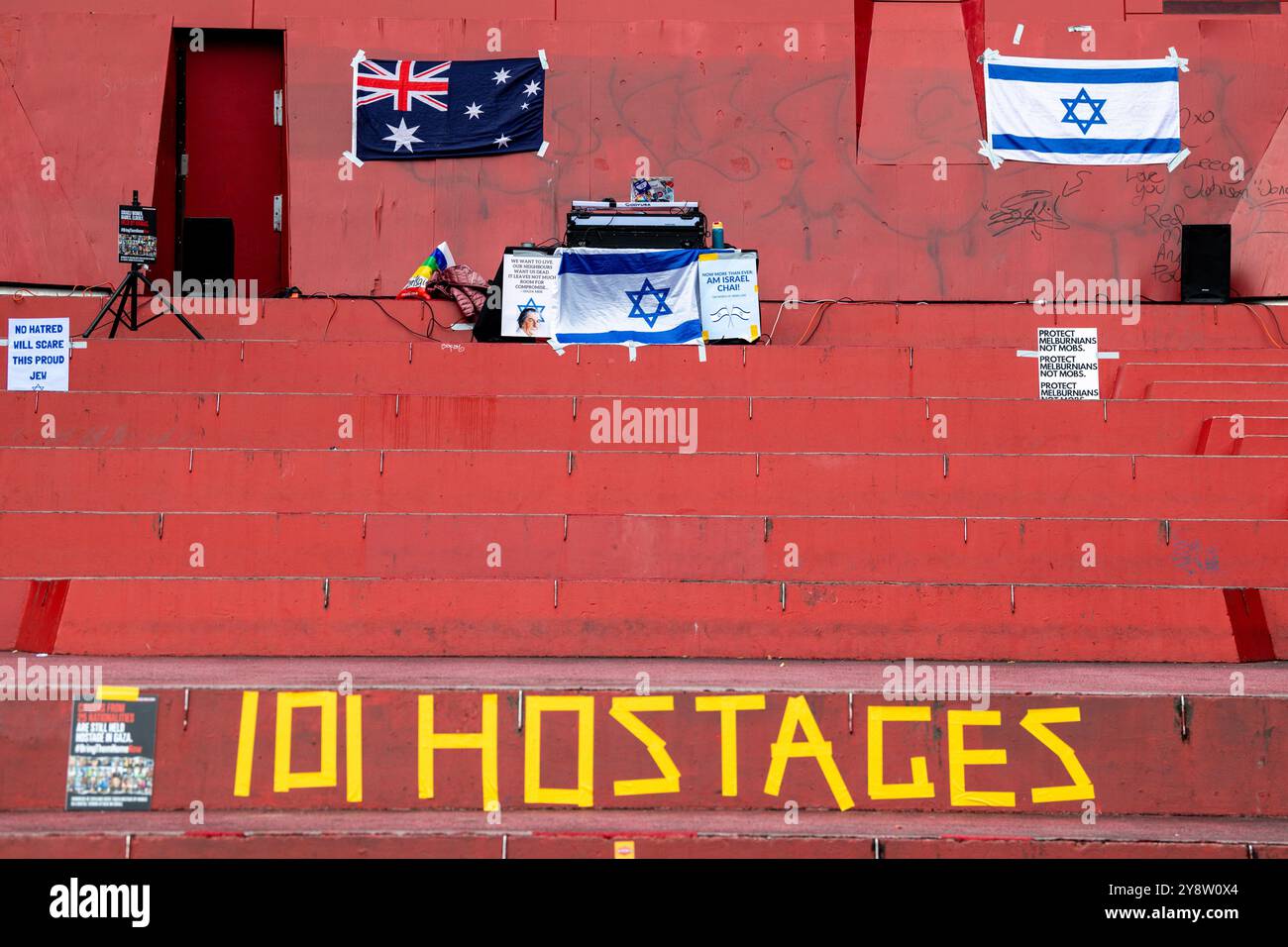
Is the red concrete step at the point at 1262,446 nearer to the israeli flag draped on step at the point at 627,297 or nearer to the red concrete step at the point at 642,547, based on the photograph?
the red concrete step at the point at 642,547

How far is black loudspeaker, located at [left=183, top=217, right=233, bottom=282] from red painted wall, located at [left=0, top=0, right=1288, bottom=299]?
2.38 ft

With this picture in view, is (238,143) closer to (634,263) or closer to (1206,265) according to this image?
(634,263)

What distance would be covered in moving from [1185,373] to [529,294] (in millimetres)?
4804

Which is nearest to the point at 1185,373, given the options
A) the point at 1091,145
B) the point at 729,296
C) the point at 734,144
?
the point at 729,296

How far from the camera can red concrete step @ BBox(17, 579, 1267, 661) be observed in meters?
6.95

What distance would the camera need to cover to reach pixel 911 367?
975cm

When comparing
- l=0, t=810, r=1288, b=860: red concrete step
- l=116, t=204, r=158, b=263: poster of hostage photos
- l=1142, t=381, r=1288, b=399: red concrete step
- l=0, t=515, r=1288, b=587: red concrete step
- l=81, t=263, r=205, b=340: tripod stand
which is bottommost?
l=0, t=810, r=1288, b=860: red concrete step

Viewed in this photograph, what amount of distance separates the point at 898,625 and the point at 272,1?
9574 mm

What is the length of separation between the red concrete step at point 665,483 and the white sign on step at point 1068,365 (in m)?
1.77

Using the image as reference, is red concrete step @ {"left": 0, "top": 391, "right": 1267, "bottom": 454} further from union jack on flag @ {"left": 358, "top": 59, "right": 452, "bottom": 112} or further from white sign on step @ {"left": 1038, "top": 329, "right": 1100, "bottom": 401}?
union jack on flag @ {"left": 358, "top": 59, "right": 452, "bottom": 112}

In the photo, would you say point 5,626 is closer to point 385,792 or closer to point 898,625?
point 385,792

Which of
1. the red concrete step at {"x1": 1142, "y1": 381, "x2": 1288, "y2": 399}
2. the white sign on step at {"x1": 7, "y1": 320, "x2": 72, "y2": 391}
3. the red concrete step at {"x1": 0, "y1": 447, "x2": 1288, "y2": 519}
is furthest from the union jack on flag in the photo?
the red concrete step at {"x1": 1142, "y1": 381, "x2": 1288, "y2": 399}

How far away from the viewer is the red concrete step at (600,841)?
542cm

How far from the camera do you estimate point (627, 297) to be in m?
10.4
